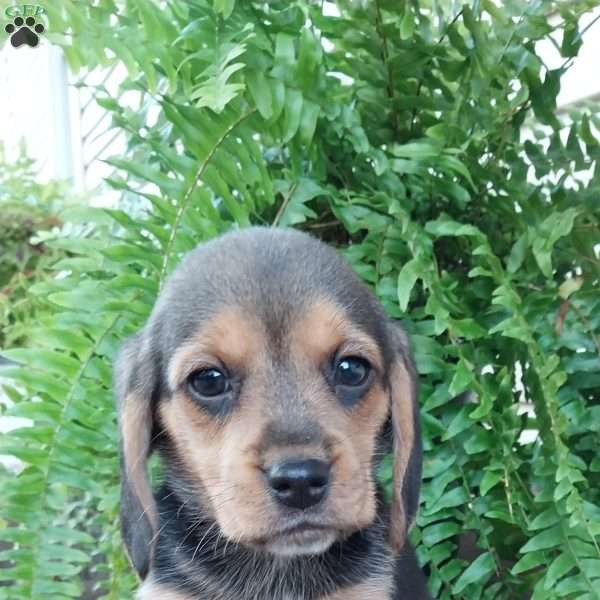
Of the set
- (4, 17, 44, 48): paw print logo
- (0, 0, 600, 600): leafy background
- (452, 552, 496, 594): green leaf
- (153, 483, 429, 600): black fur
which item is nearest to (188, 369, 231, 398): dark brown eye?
(0, 0, 600, 600): leafy background

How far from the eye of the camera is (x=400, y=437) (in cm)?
196

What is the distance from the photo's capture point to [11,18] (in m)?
2.03

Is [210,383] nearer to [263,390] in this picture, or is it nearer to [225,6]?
[263,390]

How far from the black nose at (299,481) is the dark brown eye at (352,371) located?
363mm

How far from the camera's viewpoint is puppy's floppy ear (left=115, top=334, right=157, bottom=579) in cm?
187

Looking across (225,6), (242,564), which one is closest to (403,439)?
(242,564)

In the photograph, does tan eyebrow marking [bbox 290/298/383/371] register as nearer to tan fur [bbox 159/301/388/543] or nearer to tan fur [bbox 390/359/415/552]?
tan fur [bbox 159/301/388/543]

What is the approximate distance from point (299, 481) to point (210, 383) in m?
0.42

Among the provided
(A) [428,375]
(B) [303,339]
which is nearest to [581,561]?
(A) [428,375]

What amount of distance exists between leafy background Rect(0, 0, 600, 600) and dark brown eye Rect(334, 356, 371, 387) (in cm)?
18

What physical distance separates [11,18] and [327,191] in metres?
0.95

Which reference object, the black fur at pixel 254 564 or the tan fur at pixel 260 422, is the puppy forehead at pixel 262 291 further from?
the black fur at pixel 254 564

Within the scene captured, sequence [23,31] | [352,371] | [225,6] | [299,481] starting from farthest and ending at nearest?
[23,31]
[352,371]
[225,6]
[299,481]

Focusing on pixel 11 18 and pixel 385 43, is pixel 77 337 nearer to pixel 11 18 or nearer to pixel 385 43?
pixel 11 18
